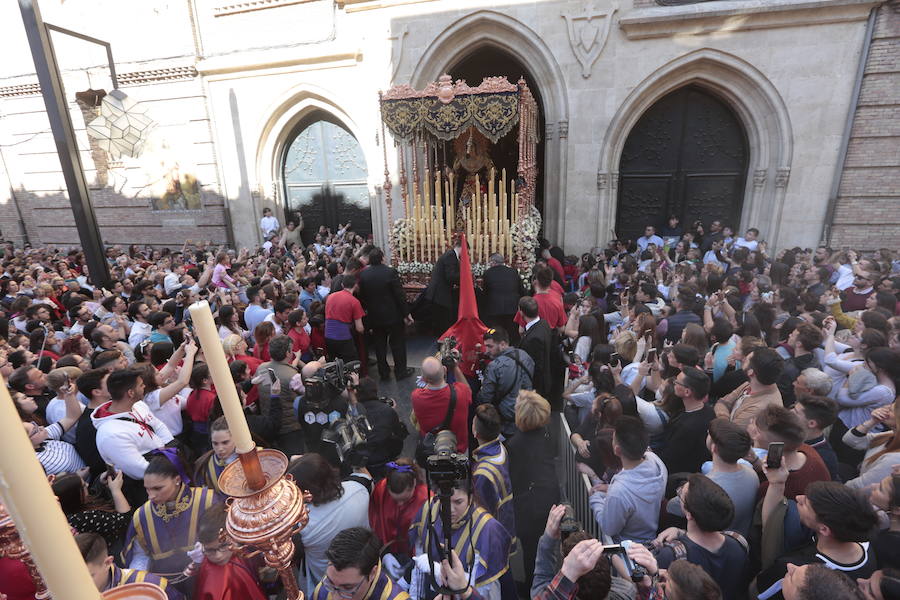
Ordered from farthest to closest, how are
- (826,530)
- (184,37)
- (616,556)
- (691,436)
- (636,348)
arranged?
(184,37)
(636,348)
(691,436)
(616,556)
(826,530)

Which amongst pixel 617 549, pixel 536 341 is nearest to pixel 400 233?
pixel 536 341

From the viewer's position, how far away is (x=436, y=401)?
11.4ft

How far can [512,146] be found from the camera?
39.2ft

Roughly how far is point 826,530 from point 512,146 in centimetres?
1111

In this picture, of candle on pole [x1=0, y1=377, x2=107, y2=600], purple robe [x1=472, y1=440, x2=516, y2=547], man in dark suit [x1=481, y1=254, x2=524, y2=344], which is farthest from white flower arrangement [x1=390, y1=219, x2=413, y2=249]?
candle on pole [x1=0, y1=377, x2=107, y2=600]

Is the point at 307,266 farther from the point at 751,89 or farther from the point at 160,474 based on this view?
the point at 751,89

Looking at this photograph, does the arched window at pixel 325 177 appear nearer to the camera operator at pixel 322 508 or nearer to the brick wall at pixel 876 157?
the brick wall at pixel 876 157

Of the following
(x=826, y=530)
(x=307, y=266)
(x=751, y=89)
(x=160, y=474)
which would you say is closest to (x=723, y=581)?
(x=826, y=530)

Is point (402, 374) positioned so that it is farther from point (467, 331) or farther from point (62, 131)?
point (62, 131)

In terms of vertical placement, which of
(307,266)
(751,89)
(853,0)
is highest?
(853,0)

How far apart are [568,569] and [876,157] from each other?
11117mm

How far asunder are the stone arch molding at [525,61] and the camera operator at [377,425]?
8200 millimetres

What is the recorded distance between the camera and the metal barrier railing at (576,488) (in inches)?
123

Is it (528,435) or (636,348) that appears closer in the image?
(528,435)
